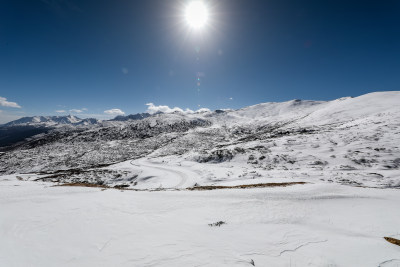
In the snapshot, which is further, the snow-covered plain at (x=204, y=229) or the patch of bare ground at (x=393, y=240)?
the patch of bare ground at (x=393, y=240)

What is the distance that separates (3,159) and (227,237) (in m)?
96.9

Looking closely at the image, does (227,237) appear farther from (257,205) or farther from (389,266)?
(389,266)

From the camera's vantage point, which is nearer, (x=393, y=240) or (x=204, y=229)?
(x=393, y=240)

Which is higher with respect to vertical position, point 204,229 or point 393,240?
point 393,240

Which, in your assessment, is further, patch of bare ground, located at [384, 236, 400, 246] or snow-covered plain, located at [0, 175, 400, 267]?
patch of bare ground, located at [384, 236, 400, 246]

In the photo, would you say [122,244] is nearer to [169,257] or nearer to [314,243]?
[169,257]

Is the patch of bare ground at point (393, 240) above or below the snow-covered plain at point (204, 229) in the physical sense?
above

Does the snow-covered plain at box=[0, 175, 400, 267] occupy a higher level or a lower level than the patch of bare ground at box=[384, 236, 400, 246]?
lower

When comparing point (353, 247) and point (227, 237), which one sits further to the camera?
point (227, 237)

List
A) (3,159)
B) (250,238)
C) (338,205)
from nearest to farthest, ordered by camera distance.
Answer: (250,238) → (338,205) → (3,159)

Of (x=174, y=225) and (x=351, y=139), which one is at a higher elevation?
(x=351, y=139)

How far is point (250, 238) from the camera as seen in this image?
6.76 meters

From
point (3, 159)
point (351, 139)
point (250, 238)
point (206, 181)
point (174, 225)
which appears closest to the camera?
point (250, 238)

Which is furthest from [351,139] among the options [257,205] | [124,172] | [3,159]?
[3,159]
